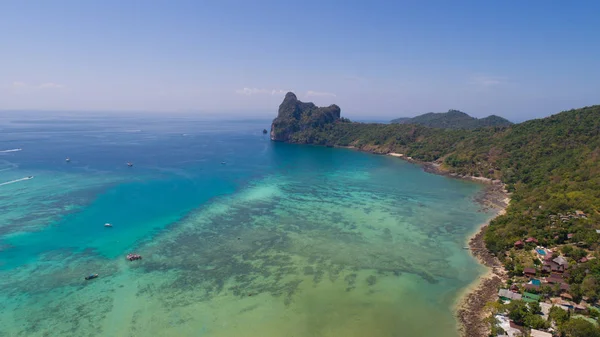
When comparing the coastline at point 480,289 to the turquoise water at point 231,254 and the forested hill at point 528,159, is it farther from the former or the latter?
the forested hill at point 528,159

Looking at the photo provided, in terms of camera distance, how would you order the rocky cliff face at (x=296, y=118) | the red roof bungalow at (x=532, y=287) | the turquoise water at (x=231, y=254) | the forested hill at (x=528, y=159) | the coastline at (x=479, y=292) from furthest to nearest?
the rocky cliff face at (x=296, y=118)
the forested hill at (x=528, y=159)
the red roof bungalow at (x=532, y=287)
the turquoise water at (x=231, y=254)
the coastline at (x=479, y=292)

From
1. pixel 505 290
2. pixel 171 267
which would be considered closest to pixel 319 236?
pixel 171 267

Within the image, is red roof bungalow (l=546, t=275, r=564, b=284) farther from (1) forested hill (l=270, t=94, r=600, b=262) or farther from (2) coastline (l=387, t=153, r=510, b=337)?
(1) forested hill (l=270, t=94, r=600, b=262)

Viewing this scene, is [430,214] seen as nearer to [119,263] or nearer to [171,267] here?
[171,267]

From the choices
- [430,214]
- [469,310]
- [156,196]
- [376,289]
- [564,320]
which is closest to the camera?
[564,320]

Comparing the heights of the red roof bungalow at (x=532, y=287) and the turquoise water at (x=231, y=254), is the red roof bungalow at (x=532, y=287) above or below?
above

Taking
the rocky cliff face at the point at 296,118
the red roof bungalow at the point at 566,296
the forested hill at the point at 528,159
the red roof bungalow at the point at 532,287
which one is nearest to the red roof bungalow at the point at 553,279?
the red roof bungalow at the point at 566,296

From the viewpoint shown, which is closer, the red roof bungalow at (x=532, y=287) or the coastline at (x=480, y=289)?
the coastline at (x=480, y=289)
